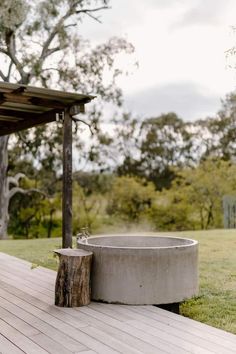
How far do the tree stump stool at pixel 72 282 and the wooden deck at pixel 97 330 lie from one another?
100 millimetres

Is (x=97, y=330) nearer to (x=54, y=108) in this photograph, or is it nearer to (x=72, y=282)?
(x=72, y=282)

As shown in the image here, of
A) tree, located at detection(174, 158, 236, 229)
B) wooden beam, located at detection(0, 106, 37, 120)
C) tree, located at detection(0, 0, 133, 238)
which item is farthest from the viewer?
tree, located at detection(174, 158, 236, 229)

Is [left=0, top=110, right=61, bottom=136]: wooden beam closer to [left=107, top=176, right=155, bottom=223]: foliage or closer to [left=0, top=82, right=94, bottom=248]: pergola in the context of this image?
[left=0, top=82, right=94, bottom=248]: pergola

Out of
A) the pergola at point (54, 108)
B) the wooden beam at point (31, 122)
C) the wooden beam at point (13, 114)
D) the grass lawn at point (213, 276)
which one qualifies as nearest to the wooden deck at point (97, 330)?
the grass lawn at point (213, 276)

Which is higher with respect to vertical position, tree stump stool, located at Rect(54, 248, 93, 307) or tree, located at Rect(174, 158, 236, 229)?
tree, located at Rect(174, 158, 236, 229)

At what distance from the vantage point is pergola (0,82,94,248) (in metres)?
5.27

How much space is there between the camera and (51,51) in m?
17.2

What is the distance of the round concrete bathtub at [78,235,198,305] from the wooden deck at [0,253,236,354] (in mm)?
116

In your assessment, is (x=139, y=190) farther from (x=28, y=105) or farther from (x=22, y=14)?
(x=28, y=105)

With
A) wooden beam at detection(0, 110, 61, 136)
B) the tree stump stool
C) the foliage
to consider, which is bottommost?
the tree stump stool

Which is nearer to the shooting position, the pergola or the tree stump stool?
the tree stump stool

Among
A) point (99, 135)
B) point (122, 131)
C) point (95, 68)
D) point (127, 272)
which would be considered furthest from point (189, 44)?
point (127, 272)

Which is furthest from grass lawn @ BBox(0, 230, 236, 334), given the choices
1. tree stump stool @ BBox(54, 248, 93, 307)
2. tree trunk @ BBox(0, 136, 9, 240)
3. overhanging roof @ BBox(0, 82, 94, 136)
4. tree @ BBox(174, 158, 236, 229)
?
tree @ BBox(174, 158, 236, 229)

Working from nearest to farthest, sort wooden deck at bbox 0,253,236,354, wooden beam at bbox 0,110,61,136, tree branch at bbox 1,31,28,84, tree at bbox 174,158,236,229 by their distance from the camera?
wooden deck at bbox 0,253,236,354 → wooden beam at bbox 0,110,61,136 → tree branch at bbox 1,31,28,84 → tree at bbox 174,158,236,229
